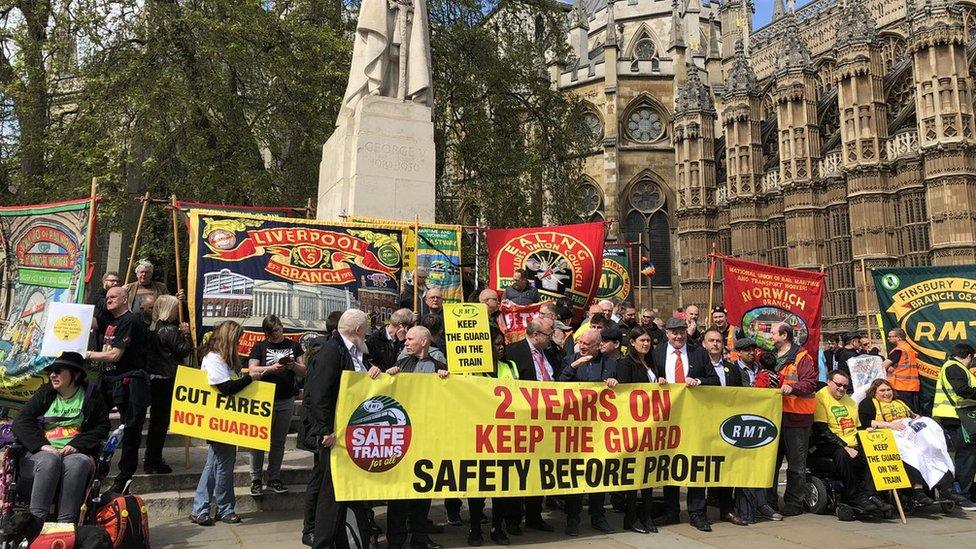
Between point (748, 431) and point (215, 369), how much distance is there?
16.9ft

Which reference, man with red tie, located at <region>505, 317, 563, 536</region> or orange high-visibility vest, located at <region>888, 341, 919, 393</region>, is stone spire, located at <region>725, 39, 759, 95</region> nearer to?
orange high-visibility vest, located at <region>888, 341, 919, 393</region>

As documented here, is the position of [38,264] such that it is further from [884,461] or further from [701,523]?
[884,461]

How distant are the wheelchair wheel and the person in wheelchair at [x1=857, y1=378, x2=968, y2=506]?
91 cm

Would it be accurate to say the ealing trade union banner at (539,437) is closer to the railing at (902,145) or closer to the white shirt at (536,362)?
the white shirt at (536,362)

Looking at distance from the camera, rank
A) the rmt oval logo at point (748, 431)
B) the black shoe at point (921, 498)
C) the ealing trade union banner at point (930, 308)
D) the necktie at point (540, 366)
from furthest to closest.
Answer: the ealing trade union banner at point (930, 308), the black shoe at point (921, 498), the rmt oval logo at point (748, 431), the necktie at point (540, 366)

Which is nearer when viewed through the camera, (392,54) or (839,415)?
(839,415)

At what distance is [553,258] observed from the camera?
9945 mm

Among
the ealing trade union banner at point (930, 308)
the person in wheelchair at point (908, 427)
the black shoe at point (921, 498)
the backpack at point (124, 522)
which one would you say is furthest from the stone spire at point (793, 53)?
the backpack at point (124, 522)

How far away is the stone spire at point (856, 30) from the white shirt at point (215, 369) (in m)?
30.0

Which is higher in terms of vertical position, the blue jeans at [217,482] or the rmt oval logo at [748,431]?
the rmt oval logo at [748,431]

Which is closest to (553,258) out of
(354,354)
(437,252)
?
(437,252)

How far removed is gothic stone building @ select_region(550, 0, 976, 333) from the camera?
1006 inches

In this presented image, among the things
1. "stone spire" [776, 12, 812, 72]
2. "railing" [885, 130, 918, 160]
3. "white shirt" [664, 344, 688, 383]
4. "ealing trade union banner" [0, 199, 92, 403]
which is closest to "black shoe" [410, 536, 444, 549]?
"white shirt" [664, 344, 688, 383]

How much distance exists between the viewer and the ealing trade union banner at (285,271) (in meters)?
7.71
